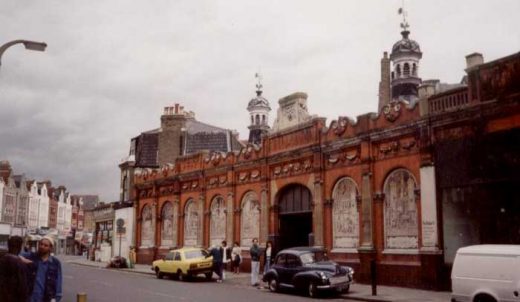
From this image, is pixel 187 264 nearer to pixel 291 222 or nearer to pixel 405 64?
pixel 291 222


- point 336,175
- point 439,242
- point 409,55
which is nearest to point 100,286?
point 336,175

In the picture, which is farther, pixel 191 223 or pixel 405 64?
pixel 405 64

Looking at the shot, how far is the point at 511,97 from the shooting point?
17.7m

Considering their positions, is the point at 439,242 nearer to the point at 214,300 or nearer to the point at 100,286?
the point at 214,300

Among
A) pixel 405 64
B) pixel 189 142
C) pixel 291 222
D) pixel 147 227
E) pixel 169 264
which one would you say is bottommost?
pixel 169 264

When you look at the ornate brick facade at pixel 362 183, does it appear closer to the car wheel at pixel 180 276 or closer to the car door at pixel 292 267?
the car door at pixel 292 267

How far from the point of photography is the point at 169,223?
38062mm

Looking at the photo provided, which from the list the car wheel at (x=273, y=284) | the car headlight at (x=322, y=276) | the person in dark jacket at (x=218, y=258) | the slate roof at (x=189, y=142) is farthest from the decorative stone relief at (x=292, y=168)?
the slate roof at (x=189, y=142)

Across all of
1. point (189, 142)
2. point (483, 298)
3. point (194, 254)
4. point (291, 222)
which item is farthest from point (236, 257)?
point (189, 142)

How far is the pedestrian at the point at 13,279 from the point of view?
7.46 m

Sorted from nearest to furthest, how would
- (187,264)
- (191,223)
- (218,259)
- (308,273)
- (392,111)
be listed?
1. (308,273)
2. (392,111)
3. (187,264)
4. (218,259)
5. (191,223)

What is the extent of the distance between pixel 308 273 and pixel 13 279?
12508 millimetres

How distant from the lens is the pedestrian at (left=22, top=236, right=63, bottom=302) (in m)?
8.05

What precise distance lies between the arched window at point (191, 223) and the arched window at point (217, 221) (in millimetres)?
1207
